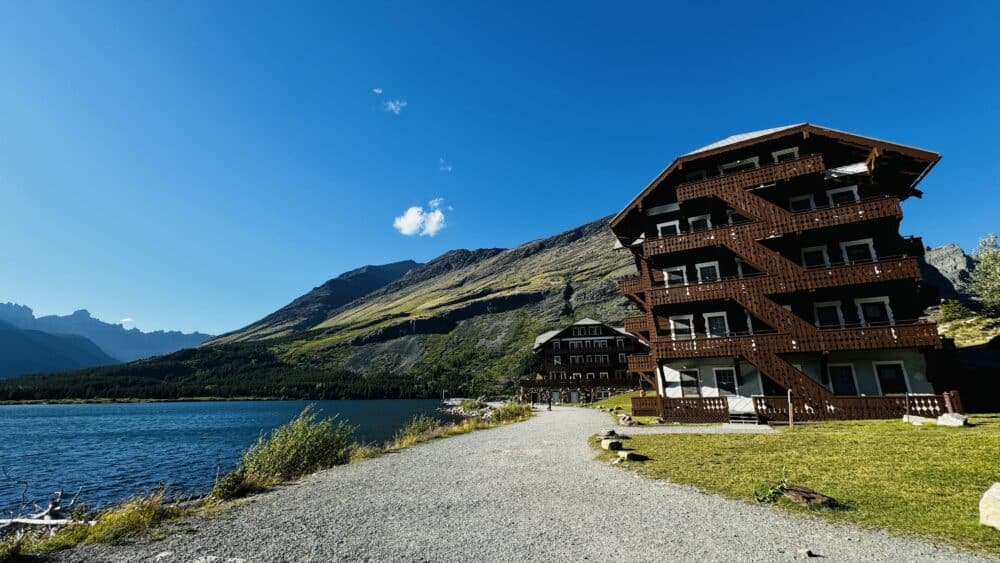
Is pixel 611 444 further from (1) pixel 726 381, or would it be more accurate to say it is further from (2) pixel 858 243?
(2) pixel 858 243

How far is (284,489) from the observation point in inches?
543

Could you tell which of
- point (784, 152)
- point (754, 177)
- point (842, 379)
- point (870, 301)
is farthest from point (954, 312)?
point (754, 177)

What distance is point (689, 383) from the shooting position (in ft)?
103

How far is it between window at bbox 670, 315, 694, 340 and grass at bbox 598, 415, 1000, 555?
1179cm

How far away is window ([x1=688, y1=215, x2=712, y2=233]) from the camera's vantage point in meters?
32.6

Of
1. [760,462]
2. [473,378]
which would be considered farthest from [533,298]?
[760,462]

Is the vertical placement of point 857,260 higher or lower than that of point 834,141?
lower

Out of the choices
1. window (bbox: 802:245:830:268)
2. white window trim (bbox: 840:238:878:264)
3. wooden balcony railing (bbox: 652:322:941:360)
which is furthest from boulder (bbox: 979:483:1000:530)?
white window trim (bbox: 840:238:878:264)

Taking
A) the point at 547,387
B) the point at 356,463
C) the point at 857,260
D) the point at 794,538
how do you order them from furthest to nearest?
the point at 547,387 < the point at 857,260 < the point at 356,463 < the point at 794,538

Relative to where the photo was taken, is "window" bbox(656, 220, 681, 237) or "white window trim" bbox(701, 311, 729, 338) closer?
"white window trim" bbox(701, 311, 729, 338)

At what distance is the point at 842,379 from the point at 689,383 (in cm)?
911

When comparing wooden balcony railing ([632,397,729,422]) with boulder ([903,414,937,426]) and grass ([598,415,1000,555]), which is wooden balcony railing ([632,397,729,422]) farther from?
boulder ([903,414,937,426])

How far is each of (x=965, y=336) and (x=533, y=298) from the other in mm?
159640

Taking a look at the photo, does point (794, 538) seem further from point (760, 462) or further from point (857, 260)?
point (857, 260)
